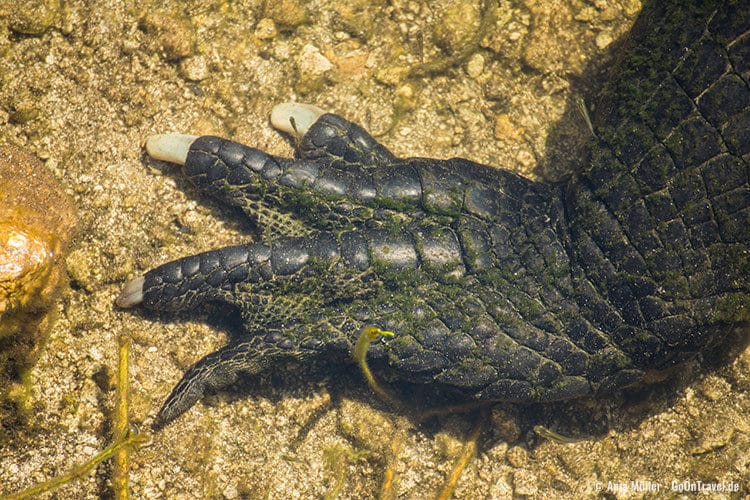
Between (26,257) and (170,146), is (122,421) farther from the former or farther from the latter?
(170,146)

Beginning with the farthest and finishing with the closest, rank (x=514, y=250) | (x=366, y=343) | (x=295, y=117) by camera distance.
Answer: (x=295, y=117) < (x=514, y=250) < (x=366, y=343)

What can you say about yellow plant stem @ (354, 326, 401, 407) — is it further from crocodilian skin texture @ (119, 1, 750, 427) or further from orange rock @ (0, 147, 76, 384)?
orange rock @ (0, 147, 76, 384)

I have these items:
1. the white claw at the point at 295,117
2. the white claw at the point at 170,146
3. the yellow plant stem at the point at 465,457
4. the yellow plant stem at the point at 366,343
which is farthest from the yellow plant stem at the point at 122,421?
the yellow plant stem at the point at 465,457

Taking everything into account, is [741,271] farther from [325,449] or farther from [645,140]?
[325,449]

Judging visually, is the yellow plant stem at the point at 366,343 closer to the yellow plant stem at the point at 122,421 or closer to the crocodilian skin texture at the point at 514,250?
the crocodilian skin texture at the point at 514,250

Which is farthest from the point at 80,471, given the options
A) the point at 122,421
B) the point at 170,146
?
the point at 170,146

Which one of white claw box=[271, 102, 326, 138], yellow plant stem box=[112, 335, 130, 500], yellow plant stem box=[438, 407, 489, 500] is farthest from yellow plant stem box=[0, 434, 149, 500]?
white claw box=[271, 102, 326, 138]
